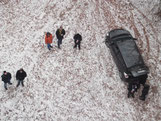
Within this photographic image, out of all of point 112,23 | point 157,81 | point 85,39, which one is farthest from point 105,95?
point 112,23

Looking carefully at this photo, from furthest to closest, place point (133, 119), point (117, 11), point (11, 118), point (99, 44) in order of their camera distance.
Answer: point (117, 11) → point (99, 44) → point (133, 119) → point (11, 118)

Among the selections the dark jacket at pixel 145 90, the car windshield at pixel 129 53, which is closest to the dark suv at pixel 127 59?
the car windshield at pixel 129 53

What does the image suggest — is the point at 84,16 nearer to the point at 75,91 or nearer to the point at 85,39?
the point at 85,39

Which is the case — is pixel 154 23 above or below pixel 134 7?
below

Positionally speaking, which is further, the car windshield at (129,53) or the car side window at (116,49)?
the car side window at (116,49)

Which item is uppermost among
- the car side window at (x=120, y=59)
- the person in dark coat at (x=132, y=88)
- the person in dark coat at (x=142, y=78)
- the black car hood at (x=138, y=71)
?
the car side window at (x=120, y=59)

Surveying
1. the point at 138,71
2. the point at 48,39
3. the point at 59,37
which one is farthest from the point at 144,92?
the point at 48,39

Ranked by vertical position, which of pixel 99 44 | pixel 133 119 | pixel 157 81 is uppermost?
pixel 99 44

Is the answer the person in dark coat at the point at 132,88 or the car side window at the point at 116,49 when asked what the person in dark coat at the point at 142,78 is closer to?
the person in dark coat at the point at 132,88

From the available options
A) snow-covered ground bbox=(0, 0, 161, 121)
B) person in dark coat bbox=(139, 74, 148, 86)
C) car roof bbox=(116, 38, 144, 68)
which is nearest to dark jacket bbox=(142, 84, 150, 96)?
person in dark coat bbox=(139, 74, 148, 86)
